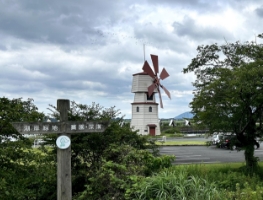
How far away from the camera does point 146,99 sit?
124ft

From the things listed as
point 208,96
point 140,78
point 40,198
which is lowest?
point 40,198

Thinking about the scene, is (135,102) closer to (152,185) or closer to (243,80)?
(243,80)

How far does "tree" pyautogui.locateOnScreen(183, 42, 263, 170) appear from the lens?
32.7 feet

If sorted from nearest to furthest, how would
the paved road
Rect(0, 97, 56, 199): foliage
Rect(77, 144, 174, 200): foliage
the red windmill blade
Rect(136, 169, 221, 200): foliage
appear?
Rect(136, 169, 221, 200): foliage < Rect(0, 97, 56, 199): foliage < Rect(77, 144, 174, 200): foliage < the paved road < the red windmill blade

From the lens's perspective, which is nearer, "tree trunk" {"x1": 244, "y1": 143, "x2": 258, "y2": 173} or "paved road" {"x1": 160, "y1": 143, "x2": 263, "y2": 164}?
"tree trunk" {"x1": 244, "y1": 143, "x2": 258, "y2": 173}

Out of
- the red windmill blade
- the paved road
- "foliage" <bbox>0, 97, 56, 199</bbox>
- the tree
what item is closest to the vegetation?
"foliage" <bbox>0, 97, 56, 199</bbox>

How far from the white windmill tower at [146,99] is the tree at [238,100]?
79.5 feet

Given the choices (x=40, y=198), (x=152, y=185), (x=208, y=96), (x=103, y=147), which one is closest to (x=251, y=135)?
(x=208, y=96)

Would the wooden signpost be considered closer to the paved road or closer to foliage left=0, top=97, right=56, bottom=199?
foliage left=0, top=97, right=56, bottom=199

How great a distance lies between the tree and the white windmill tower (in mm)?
24221

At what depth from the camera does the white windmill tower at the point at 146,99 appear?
121 ft

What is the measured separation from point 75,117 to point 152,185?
2736 mm

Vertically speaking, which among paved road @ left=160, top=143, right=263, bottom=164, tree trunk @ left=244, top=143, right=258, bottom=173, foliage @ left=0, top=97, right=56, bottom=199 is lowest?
paved road @ left=160, top=143, right=263, bottom=164

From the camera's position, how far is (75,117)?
301 inches
